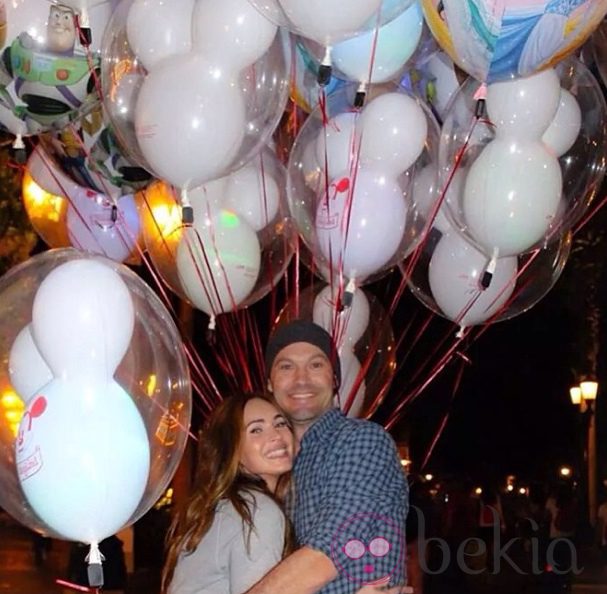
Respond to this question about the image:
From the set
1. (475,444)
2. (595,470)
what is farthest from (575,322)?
(475,444)

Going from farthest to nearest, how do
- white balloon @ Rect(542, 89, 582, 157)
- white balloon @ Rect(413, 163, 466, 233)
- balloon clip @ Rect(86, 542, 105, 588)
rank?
white balloon @ Rect(413, 163, 466, 233), white balloon @ Rect(542, 89, 582, 157), balloon clip @ Rect(86, 542, 105, 588)

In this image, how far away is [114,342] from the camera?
290 cm

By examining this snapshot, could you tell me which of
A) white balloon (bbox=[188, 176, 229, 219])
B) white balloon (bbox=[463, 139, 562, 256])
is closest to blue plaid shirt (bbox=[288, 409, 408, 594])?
white balloon (bbox=[463, 139, 562, 256])

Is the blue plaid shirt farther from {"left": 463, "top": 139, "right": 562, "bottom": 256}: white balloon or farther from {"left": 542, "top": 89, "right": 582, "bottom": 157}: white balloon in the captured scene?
{"left": 542, "top": 89, "right": 582, "bottom": 157}: white balloon

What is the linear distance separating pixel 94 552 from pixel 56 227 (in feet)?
6.66

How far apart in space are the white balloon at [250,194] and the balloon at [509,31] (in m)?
1.00

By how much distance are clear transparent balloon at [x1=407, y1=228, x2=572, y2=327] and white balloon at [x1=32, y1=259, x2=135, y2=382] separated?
1535mm

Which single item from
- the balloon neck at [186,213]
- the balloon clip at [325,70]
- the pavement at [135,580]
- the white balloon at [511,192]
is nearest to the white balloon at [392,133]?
the white balloon at [511,192]

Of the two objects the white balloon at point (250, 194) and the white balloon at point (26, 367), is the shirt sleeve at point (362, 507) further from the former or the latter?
the white balloon at point (250, 194)

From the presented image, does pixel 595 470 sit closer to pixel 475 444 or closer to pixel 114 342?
pixel 475 444

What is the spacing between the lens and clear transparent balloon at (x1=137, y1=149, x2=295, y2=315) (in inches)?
161

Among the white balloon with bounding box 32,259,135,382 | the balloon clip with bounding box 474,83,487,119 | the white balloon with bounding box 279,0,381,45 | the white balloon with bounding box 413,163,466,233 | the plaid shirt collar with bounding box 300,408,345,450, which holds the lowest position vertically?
the plaid shirt collar with bounding box 300,408,345,450

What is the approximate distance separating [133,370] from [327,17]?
1005 mm

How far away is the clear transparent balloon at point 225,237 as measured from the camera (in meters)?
4.08
